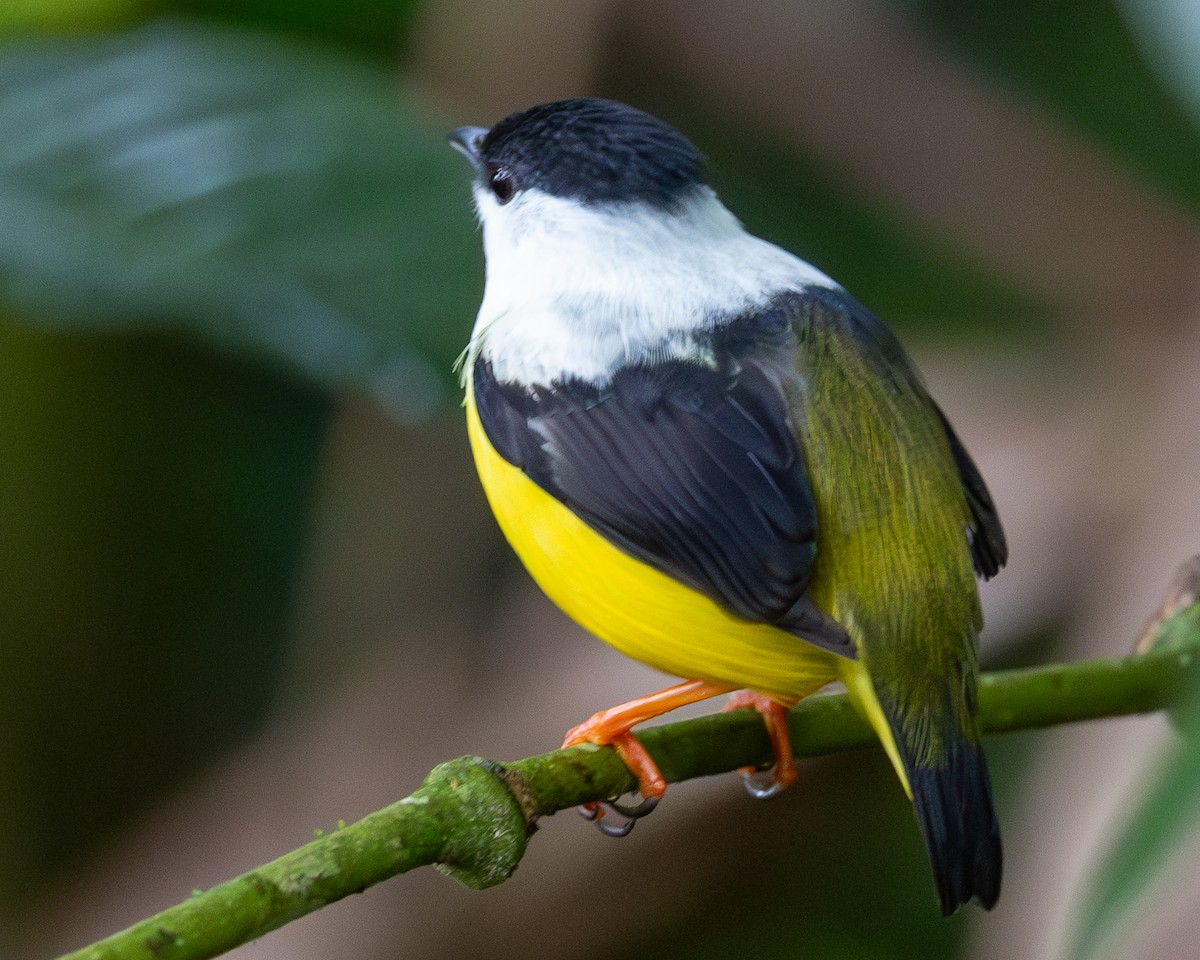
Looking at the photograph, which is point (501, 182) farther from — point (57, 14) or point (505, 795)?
point (57, 14)

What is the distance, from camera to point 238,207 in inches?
89.2

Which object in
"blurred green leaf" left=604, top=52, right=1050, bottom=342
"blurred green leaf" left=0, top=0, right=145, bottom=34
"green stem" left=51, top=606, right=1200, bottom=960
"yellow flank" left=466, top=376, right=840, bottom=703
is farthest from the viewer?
"blurred green leaf" left=604, top=52, right=1050, bottom=342

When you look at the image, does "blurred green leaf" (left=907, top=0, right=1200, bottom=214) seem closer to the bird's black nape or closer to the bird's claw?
the bird's black nape

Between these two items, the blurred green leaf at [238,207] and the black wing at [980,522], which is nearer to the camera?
the black wing at [980,522]

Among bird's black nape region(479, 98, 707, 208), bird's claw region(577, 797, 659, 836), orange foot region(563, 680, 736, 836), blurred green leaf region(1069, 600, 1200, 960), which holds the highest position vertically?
bird's black nape region(479, 98, 707, 208)

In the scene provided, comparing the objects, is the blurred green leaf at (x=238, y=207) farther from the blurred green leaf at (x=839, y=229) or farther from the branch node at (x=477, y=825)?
the branch node at (x=477, y=825)

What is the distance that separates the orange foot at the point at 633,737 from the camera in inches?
56.5

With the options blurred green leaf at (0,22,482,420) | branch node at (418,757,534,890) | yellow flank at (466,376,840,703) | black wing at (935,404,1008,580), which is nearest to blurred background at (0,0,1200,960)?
blurred green leaf at (0,22,482,420)

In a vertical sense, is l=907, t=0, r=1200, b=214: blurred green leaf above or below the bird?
above

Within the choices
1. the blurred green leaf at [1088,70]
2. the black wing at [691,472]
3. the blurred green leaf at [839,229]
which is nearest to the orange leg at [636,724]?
the black wing at [691,472]

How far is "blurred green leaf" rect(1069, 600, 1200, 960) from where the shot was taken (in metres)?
1.05

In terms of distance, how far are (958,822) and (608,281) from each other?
0.73m

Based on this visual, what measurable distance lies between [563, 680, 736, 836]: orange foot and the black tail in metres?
0.26

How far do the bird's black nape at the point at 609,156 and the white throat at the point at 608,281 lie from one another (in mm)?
19
